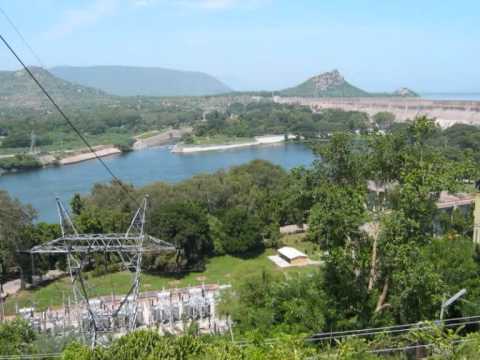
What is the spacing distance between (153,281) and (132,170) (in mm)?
16660

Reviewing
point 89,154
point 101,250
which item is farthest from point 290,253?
point 89,154

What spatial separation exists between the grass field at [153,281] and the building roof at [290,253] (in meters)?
0.34

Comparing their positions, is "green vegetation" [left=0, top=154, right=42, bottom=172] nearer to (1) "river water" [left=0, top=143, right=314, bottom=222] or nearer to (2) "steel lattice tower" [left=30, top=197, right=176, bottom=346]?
(1) "river water" [left=0, top=143, right=314, bottom=222]

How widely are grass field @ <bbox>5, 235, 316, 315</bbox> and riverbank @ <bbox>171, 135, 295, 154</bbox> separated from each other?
22.5m

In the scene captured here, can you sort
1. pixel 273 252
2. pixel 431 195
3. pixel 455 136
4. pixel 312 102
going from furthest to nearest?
pixel 312 102 < pixel 455 136 < pixel 273 252 < pixel 431 195

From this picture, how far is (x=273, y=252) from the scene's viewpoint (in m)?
11.1

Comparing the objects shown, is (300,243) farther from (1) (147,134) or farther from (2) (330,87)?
(2) (330,87)

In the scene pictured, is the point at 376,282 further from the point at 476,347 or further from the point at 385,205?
the point at 476,347

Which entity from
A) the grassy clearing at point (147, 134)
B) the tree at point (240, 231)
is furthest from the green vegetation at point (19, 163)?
the tree at point (240, 231)

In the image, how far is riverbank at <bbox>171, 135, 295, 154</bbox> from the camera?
1298 inches

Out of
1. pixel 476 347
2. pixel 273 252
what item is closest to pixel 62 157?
pixel 273 252

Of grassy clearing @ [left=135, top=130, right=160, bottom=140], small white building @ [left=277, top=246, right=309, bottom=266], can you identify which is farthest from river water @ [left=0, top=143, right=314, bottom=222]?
small white building @ [left=277, top=246, right=309, bottom=266]

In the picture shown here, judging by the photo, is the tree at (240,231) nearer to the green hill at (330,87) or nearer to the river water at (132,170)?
the river water at (132,170)

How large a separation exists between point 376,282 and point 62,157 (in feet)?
91.7
